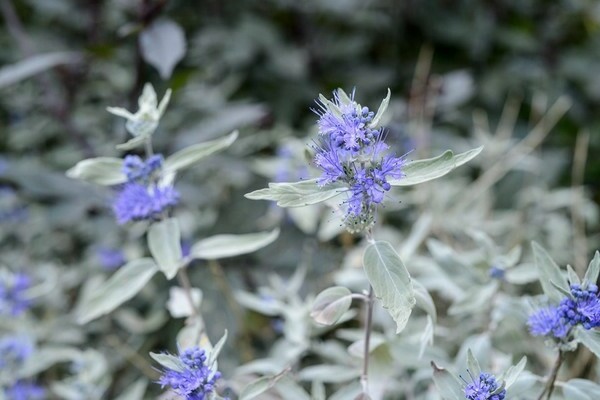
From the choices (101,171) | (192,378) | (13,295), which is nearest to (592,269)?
(192,378)

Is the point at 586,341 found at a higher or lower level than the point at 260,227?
higher

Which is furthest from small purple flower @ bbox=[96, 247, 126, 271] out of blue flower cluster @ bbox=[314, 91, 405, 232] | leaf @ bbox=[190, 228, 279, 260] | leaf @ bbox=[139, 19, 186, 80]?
blue flower cluster @ bbox=[314, 91, 405, 232]

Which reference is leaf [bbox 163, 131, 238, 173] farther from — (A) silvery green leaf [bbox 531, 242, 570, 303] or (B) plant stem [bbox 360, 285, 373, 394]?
(A) silvery green leaf [bbox 531, 242, 570, 303]

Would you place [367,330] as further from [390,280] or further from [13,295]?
[13,295]

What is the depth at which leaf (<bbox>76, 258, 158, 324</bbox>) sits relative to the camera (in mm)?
1017

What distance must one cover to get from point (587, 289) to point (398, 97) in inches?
63.4

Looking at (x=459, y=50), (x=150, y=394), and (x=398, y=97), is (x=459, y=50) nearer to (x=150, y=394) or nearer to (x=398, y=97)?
(x=398, y=97)

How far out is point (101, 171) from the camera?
3.38ft

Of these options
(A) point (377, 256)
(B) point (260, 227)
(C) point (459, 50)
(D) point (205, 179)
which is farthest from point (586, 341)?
(C) point (459, 50)

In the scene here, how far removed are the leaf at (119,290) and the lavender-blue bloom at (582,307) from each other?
0.56 m

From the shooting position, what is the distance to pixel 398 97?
7.63 ft

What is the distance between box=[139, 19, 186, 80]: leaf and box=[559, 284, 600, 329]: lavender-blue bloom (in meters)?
0.87

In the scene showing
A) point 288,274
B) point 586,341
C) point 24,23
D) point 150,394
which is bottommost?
point 150,394

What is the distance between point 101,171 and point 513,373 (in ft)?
2.02
